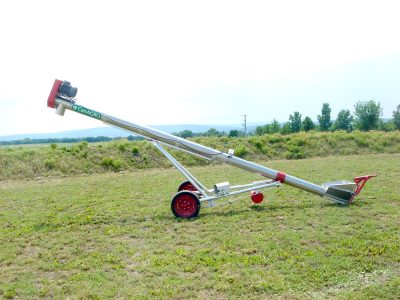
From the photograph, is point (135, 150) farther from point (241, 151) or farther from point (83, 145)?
point (241, 151)

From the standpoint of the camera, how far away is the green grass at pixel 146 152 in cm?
2105

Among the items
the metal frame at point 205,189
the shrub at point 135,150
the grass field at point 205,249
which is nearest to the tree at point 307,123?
the shrub at point 135,150

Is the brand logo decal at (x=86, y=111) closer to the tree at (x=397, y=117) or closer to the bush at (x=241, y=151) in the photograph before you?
the bush at (x=241, y=151)

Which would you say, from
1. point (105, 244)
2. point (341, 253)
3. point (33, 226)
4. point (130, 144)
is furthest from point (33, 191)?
point (341, 253)

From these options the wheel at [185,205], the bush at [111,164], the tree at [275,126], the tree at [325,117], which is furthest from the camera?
the tree at [325,117]

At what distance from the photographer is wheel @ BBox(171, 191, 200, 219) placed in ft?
31.9

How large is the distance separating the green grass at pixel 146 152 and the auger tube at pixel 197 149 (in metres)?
11.5

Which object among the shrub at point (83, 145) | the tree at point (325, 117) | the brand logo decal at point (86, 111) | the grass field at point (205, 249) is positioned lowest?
the grass field at point (205, 249)

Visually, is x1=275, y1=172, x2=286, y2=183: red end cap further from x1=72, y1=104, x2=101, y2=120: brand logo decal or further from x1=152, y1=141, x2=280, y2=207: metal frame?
x1=72, y1=104, x2=101, y2=120: brand logo decal

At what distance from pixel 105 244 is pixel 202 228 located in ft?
6.88

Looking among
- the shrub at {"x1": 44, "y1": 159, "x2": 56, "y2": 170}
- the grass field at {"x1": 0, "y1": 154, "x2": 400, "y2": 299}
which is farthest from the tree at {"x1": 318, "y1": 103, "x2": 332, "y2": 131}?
the grass field at {"x1": 0, "y1": 154, "x2": 400, "y2": 299}

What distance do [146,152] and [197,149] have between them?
1433 centimetres

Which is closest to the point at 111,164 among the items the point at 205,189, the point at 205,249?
the point at 205,189

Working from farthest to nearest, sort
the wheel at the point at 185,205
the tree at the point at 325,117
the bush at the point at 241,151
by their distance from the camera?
the tree at the point at 325,117 < the bush at the point at 241,151 < the wheel at the point at 185,205
